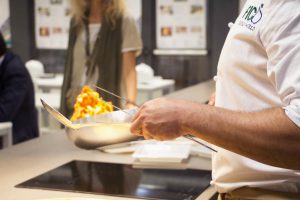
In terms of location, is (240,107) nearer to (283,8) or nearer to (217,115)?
(217,115)

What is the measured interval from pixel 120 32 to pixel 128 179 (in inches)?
50.9

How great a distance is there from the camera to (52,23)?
24.7 ft

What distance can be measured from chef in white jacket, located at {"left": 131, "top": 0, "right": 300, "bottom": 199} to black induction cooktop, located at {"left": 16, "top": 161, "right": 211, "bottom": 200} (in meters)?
0.20

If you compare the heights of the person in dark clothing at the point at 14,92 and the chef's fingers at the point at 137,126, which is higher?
the chef's fingers at the point at 137,126

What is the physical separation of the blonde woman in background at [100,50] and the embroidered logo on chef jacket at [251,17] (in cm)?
155

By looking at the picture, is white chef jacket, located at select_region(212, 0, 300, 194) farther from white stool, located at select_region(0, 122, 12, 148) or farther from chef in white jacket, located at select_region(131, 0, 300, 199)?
white stool, located at select_region(0, 122, 12, 148)

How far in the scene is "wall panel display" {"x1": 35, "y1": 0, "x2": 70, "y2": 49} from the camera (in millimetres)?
7484

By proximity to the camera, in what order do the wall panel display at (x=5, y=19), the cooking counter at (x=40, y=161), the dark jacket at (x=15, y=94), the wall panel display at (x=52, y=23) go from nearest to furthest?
the cooking counter at (x=40, y=161)
the dark jacket at (x=15, y=94)
the wall panel display at (x=52, y=23)
the wall panel display at (x=5, y=19)

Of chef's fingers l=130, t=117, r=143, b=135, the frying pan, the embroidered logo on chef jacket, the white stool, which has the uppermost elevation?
the embroidered logo on chef jacket

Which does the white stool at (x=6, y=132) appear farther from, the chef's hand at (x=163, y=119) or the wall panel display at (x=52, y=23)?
the wall panel display at (x=52, y=23)

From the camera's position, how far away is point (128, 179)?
4.97ft

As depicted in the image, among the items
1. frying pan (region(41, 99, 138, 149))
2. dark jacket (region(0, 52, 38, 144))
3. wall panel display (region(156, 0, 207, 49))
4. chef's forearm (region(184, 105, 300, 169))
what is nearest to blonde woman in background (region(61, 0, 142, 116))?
dark jacket (region(0, 52, 38, 144))

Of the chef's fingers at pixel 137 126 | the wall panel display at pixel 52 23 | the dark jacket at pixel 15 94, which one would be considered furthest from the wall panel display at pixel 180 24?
the chef's fingers at pixel 137 126

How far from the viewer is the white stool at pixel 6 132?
2.92 m
